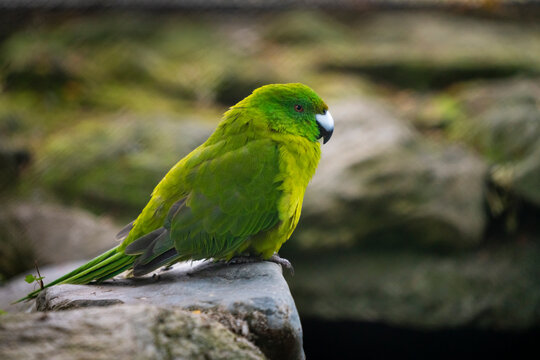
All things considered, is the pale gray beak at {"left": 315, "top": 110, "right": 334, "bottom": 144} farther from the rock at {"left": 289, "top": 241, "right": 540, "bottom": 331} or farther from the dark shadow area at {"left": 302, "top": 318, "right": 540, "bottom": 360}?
the dark shadow area at {"left": 302, "top": 318, "right": 540, "bottom": 360}

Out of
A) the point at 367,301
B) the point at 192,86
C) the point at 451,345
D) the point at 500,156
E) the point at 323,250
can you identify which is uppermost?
the point at 192,86

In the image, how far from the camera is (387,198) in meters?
5.37

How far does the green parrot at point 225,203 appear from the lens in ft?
9.79

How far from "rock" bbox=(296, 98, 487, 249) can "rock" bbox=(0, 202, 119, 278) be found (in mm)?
2051

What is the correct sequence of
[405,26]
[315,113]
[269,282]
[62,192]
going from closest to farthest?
[269,282] → [315,113] → [62,192] → [405,26]

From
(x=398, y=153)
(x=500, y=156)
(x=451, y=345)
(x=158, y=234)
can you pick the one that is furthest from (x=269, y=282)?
(x=500, y=156)

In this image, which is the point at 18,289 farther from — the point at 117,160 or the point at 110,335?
the point at 110,335

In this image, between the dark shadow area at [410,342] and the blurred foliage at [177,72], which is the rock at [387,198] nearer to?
the dark shadow area at [410,342]

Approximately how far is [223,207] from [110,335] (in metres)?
1.30

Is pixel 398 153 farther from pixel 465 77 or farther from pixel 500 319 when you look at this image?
pixel 465 77

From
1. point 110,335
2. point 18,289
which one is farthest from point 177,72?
point 110,335

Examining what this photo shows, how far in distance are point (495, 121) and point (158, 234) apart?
478 centimetres

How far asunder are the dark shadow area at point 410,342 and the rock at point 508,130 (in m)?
1.54

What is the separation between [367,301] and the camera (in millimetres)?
5457
